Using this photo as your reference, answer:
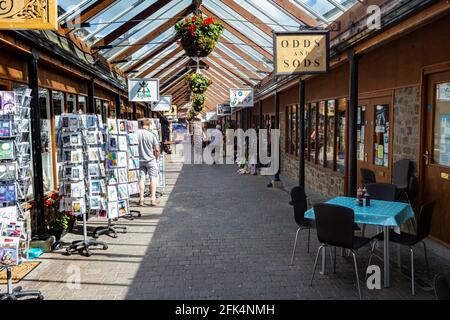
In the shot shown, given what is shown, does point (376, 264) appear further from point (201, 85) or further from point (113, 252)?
point (201, 85)

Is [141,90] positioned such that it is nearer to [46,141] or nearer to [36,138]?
[46,141]

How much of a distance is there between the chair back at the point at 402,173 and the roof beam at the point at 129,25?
20.1 ft

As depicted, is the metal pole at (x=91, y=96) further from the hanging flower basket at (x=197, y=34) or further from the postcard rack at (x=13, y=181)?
the postcard rack at (x=13, y=181)

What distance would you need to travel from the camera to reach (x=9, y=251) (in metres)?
4.00

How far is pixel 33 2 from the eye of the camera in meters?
3.91

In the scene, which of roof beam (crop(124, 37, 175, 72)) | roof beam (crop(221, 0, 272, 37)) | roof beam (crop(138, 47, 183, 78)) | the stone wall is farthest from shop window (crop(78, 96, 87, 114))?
the stone wall

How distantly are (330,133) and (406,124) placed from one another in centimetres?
367

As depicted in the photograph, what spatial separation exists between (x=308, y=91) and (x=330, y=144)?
2.32m

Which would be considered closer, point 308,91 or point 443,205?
point 443,205

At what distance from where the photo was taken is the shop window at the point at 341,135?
9008 millimetres

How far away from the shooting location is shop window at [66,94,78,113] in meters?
8.39

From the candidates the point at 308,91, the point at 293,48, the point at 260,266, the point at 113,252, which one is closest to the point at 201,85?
the point at 308,91

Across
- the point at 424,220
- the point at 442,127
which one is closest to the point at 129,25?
the point at 442,127
